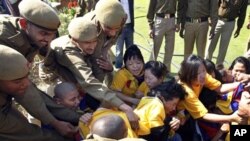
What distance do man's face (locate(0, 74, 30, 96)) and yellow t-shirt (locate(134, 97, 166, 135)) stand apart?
0.88 meters

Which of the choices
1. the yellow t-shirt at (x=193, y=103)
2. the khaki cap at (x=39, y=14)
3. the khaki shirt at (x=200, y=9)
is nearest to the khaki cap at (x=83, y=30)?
the khaki cap at (x=39, y=14)

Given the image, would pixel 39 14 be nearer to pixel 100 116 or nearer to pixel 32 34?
pixel 32 34

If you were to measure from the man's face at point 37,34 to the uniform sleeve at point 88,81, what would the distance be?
33 centimetres

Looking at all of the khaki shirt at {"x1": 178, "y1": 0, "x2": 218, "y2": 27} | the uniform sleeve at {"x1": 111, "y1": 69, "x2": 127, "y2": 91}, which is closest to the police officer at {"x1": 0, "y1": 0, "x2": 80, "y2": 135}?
the uniform sleeve at {"x1": 111, "y1": 69, "x2": 127, "y2": 91}

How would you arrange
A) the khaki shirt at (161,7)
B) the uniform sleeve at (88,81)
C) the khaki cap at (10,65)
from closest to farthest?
the khaki cap at (10,65) → the uniform sleeve at (88,81) → the khaki shirt at (161,7)

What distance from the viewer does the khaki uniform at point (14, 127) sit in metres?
→ 2.51

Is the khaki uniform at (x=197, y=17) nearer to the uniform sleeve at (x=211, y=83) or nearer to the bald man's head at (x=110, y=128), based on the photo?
the uniform sleeve at (x=211, y=83)

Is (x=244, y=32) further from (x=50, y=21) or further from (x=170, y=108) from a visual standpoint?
(x=50, y=21)

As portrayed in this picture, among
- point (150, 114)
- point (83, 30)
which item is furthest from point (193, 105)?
point (83, 30)

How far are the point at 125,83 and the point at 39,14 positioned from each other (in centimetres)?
129

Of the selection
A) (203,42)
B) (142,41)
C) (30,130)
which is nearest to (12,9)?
(30,130)

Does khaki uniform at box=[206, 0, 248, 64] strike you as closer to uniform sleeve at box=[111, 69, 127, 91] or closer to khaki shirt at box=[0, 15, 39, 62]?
uniform sleeve at box=[111, 69, 127, 91]

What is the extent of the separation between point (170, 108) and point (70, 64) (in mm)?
883

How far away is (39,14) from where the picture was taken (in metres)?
2.72
